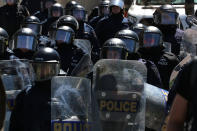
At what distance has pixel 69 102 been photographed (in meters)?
4.26

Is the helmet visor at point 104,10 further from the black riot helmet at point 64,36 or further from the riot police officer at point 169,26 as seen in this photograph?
the black riot helmet at point 64,36

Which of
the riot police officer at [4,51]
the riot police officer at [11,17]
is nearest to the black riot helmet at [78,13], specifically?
the riot police officer at [11,17]

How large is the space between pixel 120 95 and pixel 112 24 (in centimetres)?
470

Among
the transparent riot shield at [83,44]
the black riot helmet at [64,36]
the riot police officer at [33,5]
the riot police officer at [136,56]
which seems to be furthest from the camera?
the riot police officer at [33,5]

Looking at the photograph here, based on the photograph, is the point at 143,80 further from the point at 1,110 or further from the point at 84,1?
the point at 84,1

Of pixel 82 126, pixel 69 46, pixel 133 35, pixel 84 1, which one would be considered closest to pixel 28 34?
pixel 69 46

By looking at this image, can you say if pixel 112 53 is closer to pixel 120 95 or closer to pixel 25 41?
pixel 120 95

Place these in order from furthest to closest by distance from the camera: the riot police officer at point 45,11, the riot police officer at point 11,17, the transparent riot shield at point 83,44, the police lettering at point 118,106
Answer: the riot police officer at point 45,11 → the riot police officer at point 11,17 → the transparent riot shield at point 83,44 → the police lettering at point 118,106

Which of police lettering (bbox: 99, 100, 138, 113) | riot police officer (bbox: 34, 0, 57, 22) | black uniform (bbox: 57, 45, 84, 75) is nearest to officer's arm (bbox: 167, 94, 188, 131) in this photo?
police lettering (bbox: 99, 100, 138, 113)

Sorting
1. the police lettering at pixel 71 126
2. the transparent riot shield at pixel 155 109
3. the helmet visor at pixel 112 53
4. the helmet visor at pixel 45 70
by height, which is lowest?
the police lettering at pixel 71 126

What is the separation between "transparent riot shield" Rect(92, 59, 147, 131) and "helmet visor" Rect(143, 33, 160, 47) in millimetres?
2691

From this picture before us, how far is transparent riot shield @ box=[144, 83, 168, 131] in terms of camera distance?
4.22 metres

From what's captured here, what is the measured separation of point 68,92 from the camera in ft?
13.9

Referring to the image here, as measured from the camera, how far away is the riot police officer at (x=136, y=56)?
557cm
